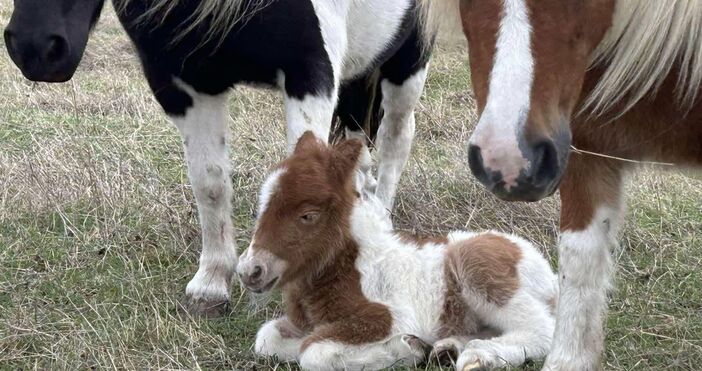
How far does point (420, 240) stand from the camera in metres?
3.56

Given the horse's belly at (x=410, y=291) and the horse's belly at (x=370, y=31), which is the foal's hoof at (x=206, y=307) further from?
the horse's belly at (x=370, y=31)

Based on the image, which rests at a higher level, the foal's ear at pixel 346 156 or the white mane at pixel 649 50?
the white mane at pixel 649 50

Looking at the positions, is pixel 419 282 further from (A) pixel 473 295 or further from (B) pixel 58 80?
(B) pixel 58 80

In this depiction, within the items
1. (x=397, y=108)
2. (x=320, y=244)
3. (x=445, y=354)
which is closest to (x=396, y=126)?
(x=397, y=108)

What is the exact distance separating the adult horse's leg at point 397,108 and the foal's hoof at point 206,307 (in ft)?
4.63

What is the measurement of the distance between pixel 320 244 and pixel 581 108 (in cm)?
98

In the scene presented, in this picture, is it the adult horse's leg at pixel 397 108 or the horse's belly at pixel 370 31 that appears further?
the adult horse's leg at pixel 397 108

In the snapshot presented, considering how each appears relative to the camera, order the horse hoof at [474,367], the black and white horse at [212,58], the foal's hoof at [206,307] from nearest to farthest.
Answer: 1. the horse hoof at [474,367]
2. the black and white horse at [212,58]
3. the foal's hoof at [206,307]

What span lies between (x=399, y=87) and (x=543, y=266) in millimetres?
2129

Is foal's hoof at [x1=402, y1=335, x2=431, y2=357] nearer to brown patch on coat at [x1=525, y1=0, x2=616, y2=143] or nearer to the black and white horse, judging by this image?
the black and white horse

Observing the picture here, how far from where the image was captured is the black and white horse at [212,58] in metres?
3.35

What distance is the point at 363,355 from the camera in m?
3.13

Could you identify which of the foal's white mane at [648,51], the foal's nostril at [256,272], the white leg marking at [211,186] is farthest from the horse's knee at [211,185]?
the foal's white mane at [648,51]

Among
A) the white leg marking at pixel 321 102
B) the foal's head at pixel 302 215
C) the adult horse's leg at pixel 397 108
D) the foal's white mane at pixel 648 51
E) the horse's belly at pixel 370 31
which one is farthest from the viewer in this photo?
the adult horse's leg at pixel 397 108
